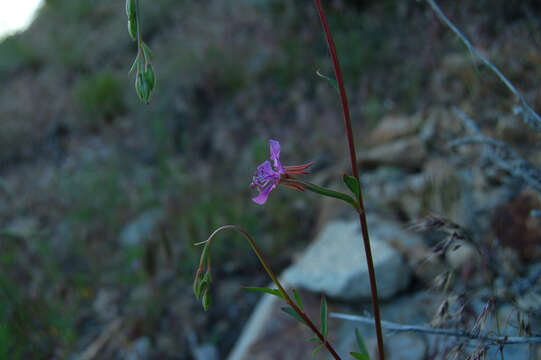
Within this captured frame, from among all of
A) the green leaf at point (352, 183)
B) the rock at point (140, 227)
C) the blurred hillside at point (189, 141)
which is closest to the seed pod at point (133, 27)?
the green leaf at point (352, 183)

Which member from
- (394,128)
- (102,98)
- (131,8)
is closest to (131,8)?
(131,8)

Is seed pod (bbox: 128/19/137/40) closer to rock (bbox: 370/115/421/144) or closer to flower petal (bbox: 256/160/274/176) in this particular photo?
flower petal (bbox: 256/160/274/176)

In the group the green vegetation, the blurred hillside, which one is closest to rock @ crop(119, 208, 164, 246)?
the blurred hillside

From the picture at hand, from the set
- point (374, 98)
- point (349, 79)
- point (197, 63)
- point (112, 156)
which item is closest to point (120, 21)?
point (197, 63)

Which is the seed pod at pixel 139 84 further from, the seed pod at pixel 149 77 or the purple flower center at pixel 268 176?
the purple flower center at pixel 268 176

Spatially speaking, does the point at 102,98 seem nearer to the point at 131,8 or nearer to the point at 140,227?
the point at 140,227

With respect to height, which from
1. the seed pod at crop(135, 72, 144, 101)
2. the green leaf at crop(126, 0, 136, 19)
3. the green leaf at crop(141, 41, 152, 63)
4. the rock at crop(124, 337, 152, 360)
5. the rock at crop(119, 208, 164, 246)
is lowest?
the rock at crop(124, 337, 152, 360)
